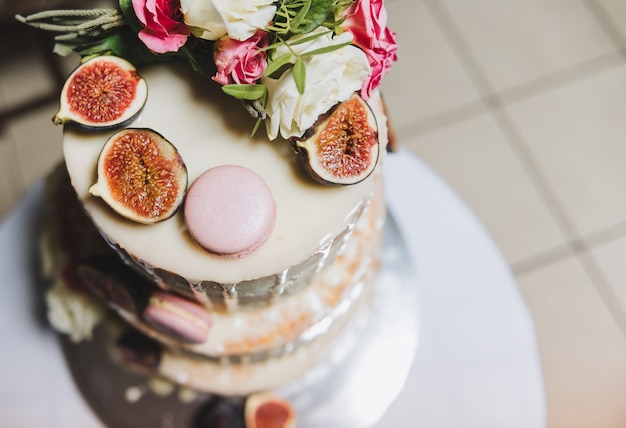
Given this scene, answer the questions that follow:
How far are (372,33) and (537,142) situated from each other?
1.60 meters

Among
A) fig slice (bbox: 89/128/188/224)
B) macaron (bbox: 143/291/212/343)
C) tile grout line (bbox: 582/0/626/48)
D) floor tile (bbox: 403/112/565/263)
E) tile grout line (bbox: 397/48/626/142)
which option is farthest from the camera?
tile grout line (bbox: 582/0/626/48)

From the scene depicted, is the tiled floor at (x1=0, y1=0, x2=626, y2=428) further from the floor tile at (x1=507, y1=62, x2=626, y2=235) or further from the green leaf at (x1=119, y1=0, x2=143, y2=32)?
the green leaf at (x1=119, y1=0, x2=143, y2=32)

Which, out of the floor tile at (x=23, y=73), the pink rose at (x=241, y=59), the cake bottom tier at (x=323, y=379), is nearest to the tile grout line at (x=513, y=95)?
the cake bottom tier at (x=323, y=379)

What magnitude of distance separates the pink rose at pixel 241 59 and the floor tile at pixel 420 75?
4.97 feet

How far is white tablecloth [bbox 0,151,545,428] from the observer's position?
4.37ft

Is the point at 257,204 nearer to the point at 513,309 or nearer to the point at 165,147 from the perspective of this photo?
the point at 165,147

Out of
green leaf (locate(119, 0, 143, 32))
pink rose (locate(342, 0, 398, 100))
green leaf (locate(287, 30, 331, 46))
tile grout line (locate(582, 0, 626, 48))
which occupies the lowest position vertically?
green leaf (locate(119, 0, 143, 32))

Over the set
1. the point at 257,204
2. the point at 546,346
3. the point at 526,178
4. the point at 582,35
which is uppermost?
the point at 582,35

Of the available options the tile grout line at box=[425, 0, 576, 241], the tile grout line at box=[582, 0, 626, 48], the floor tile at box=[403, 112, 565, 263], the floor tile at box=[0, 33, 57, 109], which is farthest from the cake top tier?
the tile grout line at box=[582, 0, 626, 48]

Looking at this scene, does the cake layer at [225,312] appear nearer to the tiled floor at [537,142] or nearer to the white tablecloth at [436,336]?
the white tablecloth at [436,336]

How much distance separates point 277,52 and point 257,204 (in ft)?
0.70

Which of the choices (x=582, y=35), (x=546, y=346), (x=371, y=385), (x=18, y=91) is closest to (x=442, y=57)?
(x=582, y=35)

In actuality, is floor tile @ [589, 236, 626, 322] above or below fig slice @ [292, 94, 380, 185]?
above

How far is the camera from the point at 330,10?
81cm
